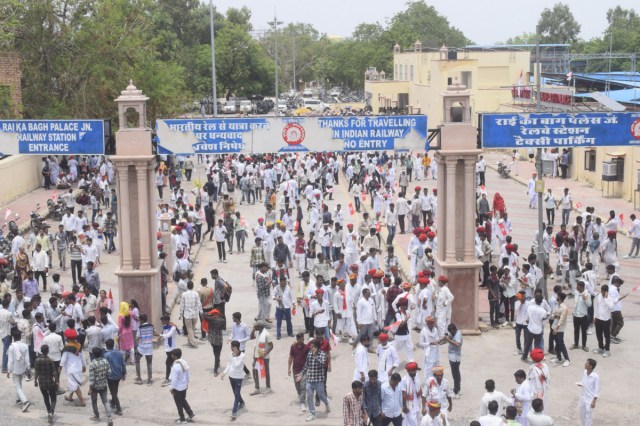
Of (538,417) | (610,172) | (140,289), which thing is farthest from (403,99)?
(538,417)

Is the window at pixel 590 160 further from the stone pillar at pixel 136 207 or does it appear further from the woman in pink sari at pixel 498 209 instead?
the stone pillar at pixel 136 207

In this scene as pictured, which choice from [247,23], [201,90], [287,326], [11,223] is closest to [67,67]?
[11,223]

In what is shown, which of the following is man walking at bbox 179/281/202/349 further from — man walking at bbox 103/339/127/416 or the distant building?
the distant building

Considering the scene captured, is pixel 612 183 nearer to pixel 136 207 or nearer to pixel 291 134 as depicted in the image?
pixel 291 134

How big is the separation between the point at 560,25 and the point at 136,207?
121 metres

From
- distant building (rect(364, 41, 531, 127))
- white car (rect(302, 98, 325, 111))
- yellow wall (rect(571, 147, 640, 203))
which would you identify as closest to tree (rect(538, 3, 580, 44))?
white car (rect(302, 98, 325, 111))

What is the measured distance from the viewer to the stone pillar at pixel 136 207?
17.6 meters

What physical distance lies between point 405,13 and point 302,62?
1967cm

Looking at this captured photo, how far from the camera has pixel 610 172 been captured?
33.2m

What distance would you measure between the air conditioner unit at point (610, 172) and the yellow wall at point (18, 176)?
20347 millimetres

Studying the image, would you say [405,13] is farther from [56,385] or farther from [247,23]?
[56,385]

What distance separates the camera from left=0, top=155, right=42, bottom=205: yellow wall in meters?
32.1

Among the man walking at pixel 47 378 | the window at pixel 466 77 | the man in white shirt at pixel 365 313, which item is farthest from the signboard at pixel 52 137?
the window at pixel 466 77

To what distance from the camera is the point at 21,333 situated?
50.9 feet
